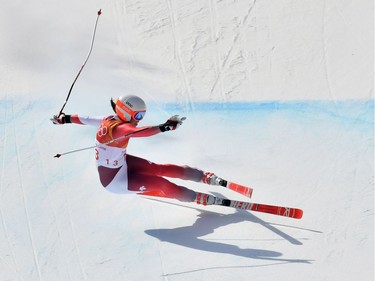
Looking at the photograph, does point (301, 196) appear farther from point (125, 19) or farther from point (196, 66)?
point (125, 19)

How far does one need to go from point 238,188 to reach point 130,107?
50.5 inches

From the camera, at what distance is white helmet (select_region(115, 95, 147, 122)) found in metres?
4.98

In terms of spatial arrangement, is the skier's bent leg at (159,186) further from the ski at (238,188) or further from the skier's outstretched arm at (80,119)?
the skier's outstretched arm at (80,119)

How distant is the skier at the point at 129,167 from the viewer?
5020 millimetres

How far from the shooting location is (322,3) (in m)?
8.30

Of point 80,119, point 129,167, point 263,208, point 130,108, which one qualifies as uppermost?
point 130,108

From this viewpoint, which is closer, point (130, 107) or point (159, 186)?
point (130, 107)

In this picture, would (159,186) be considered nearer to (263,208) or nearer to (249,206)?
(249,206)

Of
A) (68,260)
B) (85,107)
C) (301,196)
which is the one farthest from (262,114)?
(68,260)

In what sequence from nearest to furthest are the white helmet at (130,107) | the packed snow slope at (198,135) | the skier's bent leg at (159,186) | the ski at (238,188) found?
the packed snow slope at (198,135)
the white helmet at (130,107)
the skier's bent leg at (159,186)
the ski at (238,188)

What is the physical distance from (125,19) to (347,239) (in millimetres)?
5236

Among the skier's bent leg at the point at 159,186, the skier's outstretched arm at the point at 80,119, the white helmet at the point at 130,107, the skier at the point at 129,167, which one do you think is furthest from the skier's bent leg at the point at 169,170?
the white helmet at the point at 130,107

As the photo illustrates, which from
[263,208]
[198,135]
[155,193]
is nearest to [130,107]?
[155,193]

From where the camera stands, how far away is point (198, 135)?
6547 millimetres
